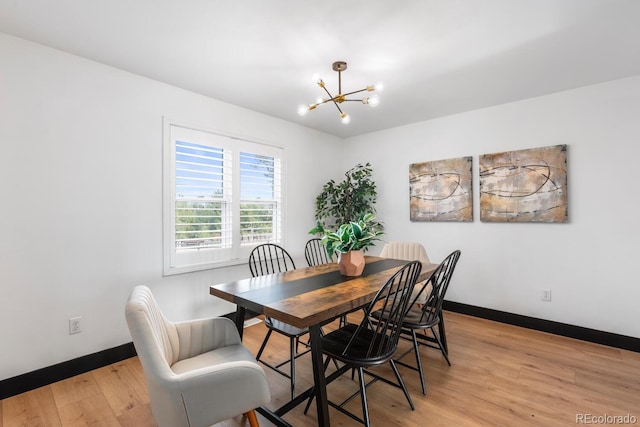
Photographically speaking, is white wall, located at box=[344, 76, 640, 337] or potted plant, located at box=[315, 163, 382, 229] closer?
white wall, located at box=[344, 76, 640, 337]

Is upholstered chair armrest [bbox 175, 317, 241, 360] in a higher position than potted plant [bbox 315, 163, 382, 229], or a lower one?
lower

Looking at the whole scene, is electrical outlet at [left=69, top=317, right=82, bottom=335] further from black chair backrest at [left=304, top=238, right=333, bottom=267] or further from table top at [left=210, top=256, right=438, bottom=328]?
black chair backrest at [left=304, top=238, right=333, bottom=267]

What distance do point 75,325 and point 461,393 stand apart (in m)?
2.98

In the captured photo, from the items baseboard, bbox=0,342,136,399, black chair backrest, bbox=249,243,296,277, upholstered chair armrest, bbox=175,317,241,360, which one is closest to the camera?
upholstered chair armrest, bbox=175,317,241,360

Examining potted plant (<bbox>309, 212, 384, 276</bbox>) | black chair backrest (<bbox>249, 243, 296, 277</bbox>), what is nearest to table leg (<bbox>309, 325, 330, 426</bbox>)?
potted plant (<bbox>309, 212, 384, 276</bbox>)

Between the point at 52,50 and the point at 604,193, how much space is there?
4.97 meters

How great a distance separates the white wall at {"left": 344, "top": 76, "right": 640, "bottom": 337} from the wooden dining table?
150 cm

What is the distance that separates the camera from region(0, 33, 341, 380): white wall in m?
2.09

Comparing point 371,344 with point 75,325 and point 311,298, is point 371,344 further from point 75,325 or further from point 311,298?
point 75,325

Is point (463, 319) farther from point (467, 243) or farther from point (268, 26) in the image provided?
point (268, 26)

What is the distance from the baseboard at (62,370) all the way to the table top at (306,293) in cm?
134

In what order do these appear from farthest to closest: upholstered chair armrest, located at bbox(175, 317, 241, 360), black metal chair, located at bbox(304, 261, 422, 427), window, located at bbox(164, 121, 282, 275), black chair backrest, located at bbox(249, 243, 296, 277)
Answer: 1. black chair backrest, located at bbox(249, 243, 296, 277)
2. window, located at bbox(164, 121, 282, 275)
3. upholstered chair armrest, located at bbox(175, 317, 241, 360)
4. black metal chair, located at bbox(304, 261, 422, 427)

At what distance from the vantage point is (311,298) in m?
1.76

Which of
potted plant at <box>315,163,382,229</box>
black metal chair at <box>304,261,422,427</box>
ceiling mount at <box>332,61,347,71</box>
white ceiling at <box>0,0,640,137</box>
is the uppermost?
white ceiling at <box>0,0,640,137</box>
